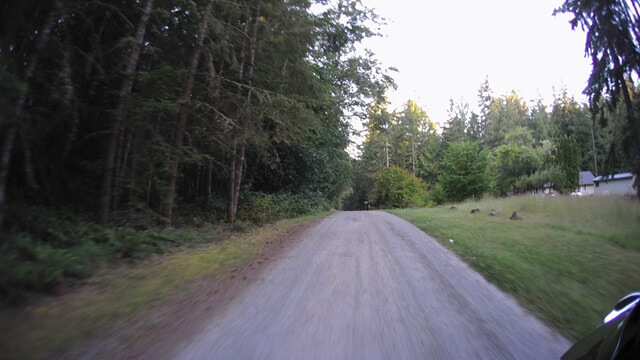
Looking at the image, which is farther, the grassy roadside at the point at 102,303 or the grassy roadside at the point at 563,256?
the grassy roadside at the point at 563,256

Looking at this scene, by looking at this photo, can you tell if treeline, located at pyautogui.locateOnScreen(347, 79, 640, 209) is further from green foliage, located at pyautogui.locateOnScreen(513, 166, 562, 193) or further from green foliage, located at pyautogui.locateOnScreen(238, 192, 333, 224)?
green foliage, located at pyautogui.locateOnScreen(238, 192, 333, 224)

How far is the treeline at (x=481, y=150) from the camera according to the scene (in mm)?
32656

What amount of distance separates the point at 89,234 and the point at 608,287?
31.0ft

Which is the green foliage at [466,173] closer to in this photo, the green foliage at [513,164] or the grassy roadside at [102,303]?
the green foliage at [513,164]

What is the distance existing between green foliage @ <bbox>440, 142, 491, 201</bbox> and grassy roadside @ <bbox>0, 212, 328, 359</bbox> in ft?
91.1

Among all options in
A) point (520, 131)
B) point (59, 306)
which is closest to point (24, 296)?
point (59, 306)

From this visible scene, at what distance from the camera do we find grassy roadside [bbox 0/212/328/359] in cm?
357

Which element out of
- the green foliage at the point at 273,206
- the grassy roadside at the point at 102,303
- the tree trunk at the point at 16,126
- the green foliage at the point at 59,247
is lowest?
the grassy roadside at the point at 102,303

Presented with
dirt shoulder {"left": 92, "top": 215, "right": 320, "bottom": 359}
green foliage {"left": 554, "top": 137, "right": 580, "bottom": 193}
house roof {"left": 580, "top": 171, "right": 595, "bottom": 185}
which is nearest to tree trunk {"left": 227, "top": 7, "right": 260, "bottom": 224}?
dirt shoulder {"left": 92, "top": 215, "right": 320, "bottom": 359}

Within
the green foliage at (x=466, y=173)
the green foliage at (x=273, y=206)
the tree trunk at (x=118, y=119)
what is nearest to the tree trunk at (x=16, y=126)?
the tree trunk at (x=118, y=119)

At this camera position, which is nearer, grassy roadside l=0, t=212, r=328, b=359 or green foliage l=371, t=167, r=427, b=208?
grassy roadside l=0, t=212, r=328, b=359

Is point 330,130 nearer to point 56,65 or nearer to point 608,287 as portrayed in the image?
point 56,65

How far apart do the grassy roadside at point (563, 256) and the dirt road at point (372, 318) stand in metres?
0.46

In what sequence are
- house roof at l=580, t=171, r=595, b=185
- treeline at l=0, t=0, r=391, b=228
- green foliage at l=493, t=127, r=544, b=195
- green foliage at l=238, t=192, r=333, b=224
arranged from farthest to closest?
1. house roof at l=580, t=171, r=595, b=185
2. green foliage at l=493, t=127, r=544, b=195
3. green foliage at l=238, t=192, r=333, b=224
4. treeline at l=0, t=0, r=391, b=228
